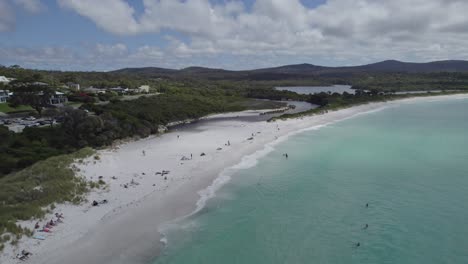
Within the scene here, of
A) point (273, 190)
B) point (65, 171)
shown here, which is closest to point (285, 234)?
point (273, 190)

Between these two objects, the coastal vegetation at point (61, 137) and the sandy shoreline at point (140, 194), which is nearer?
the sandy shoreline at point (140, 194)

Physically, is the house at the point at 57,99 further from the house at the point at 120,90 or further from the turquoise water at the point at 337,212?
the turquoise water at the point at 337,212

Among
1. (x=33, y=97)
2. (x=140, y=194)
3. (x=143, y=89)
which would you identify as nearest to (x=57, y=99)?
(x=33, y=97)

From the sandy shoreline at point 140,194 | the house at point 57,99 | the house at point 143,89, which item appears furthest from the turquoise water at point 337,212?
the house at point 143,89

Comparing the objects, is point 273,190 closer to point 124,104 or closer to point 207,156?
point 207,156

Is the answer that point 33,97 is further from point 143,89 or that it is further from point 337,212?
point 337,212

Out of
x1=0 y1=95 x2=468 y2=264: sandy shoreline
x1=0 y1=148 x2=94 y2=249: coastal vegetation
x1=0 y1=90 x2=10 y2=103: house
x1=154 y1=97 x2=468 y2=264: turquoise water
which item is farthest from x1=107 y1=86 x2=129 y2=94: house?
x1=0 y1=148 x2=94 y2=249: coastal vegetation
